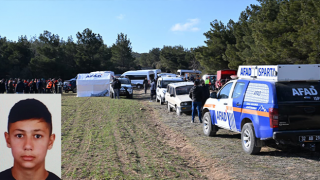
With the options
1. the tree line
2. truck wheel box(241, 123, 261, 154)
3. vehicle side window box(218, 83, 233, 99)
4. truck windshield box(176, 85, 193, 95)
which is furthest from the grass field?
the tree line

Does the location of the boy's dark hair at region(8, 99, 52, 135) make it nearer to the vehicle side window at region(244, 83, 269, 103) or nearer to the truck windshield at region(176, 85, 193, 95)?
the vehicle side window at region(244, 83, 269, 103)

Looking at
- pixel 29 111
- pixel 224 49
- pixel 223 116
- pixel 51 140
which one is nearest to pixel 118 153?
pixel 223 116

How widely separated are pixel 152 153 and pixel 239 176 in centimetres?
300

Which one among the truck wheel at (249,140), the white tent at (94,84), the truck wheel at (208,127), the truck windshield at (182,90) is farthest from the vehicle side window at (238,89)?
the white tent at (94,84)

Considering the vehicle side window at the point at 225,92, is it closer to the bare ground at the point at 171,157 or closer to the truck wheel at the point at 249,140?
the bare ground at the point at 171,157

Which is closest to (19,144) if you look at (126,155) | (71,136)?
(126,155)

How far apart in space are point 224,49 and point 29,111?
48.4m

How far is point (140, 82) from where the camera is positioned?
162 feet

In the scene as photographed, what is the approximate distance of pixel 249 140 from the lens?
834cm

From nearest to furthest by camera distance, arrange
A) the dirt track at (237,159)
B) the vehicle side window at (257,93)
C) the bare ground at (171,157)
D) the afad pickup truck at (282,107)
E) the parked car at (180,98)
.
→ the dirt track at (237,159) → the bare ground at (171,157) → the afad pickup truck at (282,107) → the vehicle side window at (257,93) → the parked car at (180,98)

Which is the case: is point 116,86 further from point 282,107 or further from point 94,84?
point 282,107

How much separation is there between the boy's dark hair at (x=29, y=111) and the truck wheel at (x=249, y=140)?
6.02 metres

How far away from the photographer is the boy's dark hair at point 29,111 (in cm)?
310

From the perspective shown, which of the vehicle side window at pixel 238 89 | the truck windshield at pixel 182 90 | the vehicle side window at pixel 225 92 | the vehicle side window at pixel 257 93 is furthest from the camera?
the truck windshield at pixel 182 90
